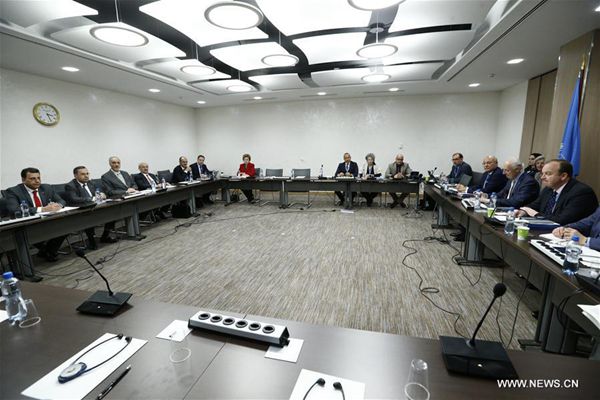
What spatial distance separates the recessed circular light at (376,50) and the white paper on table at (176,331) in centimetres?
349

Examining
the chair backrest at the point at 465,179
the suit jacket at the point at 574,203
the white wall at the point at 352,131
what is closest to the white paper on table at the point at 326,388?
the suit jacket at the point at 574,203

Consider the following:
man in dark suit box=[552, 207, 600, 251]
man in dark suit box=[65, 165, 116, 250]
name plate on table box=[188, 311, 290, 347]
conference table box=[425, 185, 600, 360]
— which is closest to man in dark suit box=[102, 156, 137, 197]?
man in dark suit box=[65, 165, 116, 250]

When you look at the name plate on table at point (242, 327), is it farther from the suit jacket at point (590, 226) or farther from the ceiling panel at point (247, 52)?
the ceiling panel at point (247, 52)

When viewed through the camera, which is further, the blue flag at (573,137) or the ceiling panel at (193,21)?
the blue flag at (573,137)

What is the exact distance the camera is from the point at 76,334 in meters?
1.11

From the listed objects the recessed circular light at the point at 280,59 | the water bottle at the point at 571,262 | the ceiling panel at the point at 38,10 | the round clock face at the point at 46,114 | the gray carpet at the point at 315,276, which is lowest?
the gray carpet at the point at 315,276

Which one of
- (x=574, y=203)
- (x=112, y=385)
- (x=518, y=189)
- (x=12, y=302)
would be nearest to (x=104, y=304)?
(x=12, y=302)

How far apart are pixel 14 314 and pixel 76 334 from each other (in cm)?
40

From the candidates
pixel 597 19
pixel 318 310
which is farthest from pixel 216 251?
pixel 597 19

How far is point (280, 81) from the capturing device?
18.8 feet

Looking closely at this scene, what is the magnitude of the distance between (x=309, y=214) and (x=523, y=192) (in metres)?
3.71

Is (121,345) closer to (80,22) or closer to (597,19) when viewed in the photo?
(80,22)

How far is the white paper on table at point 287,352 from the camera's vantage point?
38.2 inches

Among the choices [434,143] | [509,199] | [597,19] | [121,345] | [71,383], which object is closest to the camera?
[71,383]
